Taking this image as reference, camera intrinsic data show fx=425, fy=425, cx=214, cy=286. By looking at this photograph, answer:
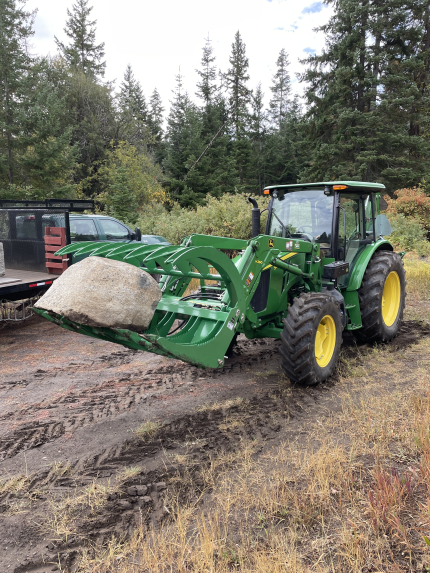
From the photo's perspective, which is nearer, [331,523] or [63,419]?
[331,523]

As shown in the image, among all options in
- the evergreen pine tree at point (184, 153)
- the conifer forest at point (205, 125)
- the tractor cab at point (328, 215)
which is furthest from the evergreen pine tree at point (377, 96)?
the tractor cab at point (328, 215)

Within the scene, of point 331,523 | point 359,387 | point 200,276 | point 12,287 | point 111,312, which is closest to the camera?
point 331,523

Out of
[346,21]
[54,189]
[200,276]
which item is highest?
[346,21]

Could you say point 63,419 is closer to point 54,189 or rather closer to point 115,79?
point 54,189

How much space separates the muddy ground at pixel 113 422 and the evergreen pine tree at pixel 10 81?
16.3 metres

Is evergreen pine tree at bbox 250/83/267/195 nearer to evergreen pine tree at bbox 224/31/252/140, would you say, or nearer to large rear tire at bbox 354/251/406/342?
evergreen pine tree at bbox 224/31/252/140

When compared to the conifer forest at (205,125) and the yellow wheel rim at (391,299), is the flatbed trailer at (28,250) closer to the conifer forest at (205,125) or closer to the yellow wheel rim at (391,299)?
the yellow wheel rim at (391,299)

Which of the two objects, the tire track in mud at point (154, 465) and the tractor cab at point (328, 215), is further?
the tractor cab at point (328, 215)

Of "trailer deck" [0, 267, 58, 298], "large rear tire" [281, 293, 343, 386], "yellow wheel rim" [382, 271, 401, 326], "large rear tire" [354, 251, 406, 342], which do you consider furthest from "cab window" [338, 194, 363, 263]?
"trailer deck" [0, 267, 58, 298]

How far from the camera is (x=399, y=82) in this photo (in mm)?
21125

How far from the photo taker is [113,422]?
4.17 m

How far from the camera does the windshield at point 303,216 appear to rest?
18.2 feet

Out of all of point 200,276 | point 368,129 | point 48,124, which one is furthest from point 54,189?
point 200,276

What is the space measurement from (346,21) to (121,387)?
24102mm
